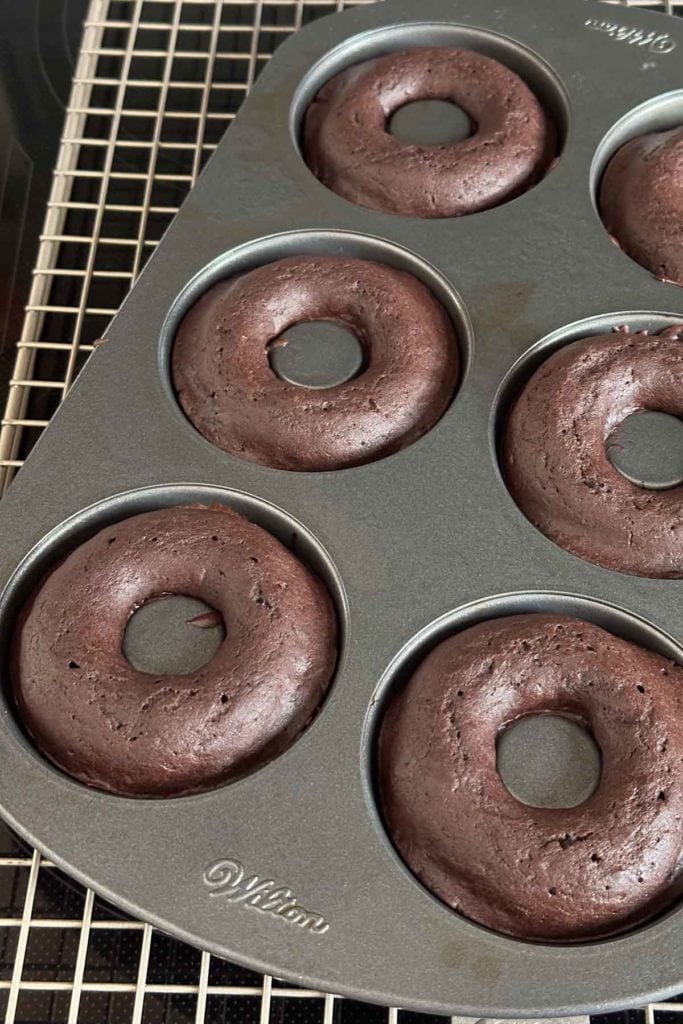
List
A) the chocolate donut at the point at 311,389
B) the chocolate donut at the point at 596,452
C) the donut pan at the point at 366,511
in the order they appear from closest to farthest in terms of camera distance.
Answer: the donut pan at the point at 366,511 < the chocolate donut at the point at 596,452 < the chocolate donut at the point at 311,389

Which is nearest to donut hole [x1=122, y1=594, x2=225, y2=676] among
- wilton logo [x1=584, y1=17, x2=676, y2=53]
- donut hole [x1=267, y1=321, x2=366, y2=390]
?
donut hole [x1=267, y1=321, x2=366, y2=390]

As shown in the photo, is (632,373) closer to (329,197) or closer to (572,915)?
(329,197)

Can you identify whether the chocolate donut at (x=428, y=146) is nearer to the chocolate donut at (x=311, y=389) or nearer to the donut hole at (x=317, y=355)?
the chocolate donut at (x=311, y=389)

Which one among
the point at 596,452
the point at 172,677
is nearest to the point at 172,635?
the point at 172,677

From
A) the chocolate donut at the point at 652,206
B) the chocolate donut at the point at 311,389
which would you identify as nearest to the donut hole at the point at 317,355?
the chocolate donut at the point at 311,389

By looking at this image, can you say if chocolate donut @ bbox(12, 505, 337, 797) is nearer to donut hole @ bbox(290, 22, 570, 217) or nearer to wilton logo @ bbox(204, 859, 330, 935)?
wilton logo @ bbox(204, 859, 330, 935)

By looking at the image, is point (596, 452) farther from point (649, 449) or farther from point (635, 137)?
point (635, 137)

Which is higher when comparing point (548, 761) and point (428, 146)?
point (428, 146)
